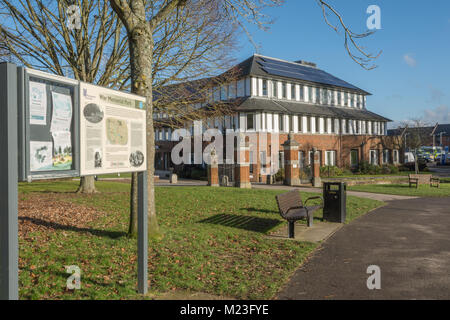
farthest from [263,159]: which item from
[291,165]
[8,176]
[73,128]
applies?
[8,176]

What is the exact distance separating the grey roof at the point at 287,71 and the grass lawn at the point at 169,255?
889 inches

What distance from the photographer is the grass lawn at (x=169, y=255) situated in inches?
197

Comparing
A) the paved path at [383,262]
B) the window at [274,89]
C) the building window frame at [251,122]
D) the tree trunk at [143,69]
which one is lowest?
the paved path at [383,262]

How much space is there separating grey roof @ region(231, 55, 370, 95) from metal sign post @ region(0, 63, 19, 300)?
28.1m

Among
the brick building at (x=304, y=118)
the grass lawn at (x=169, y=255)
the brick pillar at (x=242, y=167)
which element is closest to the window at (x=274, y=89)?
the brick building at (x=304, y=118)

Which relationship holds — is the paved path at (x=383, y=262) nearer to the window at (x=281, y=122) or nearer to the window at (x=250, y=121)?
the window at (x=250, y=121)

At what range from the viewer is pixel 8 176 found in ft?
9.86

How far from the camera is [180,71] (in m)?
14.6

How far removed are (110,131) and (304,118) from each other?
33.4 meters

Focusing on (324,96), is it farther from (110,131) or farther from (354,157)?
(110,131)

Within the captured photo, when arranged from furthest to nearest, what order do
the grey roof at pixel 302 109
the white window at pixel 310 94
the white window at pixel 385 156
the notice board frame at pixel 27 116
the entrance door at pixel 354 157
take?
the white window at pixel 385 156 → the entrance door at pixel 354 157 → the white window at pixel 310 94 → the grey roof at pixel 302 109 → the notice board frame at pixel 27 116

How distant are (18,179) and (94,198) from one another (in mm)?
11577
